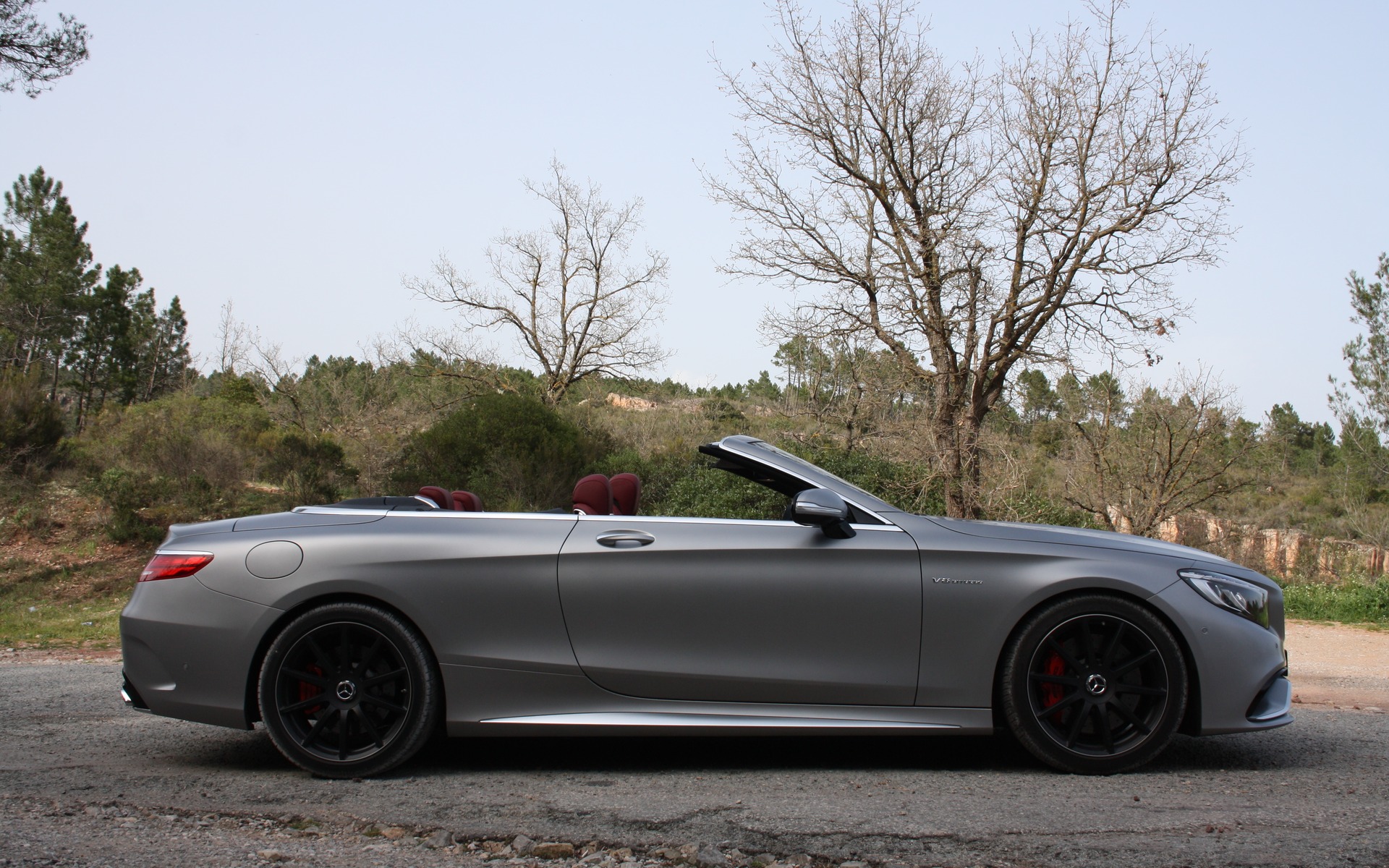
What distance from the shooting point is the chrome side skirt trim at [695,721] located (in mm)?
3830

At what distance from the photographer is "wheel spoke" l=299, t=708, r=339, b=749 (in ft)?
12.6

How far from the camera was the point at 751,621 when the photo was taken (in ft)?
12.7

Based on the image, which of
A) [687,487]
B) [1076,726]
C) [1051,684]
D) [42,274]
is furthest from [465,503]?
[42,274]

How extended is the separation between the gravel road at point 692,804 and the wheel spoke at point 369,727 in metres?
0.16

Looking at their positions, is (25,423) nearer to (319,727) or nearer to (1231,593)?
(319,727)

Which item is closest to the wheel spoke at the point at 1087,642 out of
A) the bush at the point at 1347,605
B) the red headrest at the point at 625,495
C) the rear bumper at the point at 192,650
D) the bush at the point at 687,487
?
the red headrest at the point at 625,495

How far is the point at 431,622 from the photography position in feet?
12.8

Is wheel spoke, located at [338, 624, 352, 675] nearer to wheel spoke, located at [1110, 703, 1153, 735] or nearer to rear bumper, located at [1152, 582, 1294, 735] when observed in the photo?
wheel spoke, located at [1110, 703, 1153, 735]

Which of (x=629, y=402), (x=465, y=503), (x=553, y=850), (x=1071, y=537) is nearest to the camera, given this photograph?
(x=553, y=850)

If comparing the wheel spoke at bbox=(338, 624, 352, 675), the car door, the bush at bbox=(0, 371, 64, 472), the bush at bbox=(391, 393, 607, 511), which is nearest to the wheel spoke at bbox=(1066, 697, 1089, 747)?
the car door

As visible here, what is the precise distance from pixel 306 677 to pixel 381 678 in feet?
0.98

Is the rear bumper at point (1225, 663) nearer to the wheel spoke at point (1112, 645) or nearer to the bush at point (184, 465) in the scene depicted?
the wheel spoke at point (1112, 645)

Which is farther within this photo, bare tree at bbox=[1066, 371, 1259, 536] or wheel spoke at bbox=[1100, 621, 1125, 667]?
bare tree at bbox=[1066, 371, 1259, 536]

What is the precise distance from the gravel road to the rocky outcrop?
1710 centimetres
